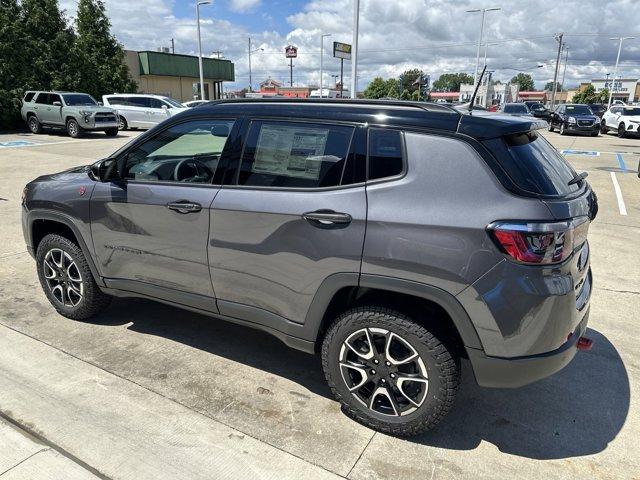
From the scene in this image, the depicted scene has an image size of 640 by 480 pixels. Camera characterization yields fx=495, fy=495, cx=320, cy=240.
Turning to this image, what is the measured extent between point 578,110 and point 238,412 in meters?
30.1

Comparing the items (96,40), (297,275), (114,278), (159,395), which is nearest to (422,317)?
(297,275)

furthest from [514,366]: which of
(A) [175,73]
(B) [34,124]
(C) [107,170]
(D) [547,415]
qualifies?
(A) [175,73]

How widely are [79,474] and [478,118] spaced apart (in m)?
2.67

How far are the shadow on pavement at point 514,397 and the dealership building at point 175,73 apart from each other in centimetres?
3952

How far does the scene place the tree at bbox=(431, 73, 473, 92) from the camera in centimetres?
14825

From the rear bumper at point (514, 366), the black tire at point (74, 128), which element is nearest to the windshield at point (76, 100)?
the black tire at point (74, 128)

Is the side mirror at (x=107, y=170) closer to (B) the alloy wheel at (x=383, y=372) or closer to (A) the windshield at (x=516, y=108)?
(B) the alloy wheel at (x=383, y=372)

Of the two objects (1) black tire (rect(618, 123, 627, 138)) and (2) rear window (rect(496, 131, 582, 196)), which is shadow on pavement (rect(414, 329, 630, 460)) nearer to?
(2) rear window (rect(496, 131, 582, 196))

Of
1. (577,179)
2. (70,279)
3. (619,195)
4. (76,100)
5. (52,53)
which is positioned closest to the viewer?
(577,179)

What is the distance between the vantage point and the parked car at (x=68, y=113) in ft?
65.7

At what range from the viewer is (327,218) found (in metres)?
2.65

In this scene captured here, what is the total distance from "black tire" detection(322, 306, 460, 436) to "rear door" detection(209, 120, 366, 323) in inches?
10.4

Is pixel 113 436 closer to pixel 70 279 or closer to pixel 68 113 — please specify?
pixel 70 279

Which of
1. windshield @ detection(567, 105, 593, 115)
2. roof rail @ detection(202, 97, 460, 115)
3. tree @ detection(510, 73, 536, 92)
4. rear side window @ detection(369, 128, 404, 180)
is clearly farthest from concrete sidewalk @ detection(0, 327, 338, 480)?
tree @ detection(510, 73, 536, 92)
